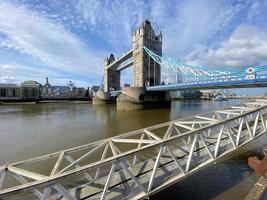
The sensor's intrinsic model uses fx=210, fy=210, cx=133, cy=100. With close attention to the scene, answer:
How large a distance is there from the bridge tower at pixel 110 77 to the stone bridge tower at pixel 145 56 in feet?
116

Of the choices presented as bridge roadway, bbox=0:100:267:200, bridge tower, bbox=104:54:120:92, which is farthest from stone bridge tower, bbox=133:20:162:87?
bridge roadway, bbox=0:100:267:200

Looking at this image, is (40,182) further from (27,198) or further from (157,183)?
(157,183)

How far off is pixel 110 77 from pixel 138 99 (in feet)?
166

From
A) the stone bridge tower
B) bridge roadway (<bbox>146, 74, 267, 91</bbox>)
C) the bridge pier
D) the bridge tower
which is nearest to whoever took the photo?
bridge roadway (<bbox>146, 74, 267, 91</bbox>)

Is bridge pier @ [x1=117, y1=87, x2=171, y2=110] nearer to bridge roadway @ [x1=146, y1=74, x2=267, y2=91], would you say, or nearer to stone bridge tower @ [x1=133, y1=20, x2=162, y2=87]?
bridge roadway @ [x1=146, y1=74, x2=267, y2=91]

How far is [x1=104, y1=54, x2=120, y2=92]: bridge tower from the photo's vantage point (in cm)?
9138

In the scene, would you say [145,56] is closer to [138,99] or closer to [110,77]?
[138,99]

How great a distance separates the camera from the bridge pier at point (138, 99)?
44125mm

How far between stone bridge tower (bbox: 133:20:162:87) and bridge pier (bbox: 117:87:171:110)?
5.69m

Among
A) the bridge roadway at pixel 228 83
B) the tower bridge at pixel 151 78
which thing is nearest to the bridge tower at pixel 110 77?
the tower bridge at pixel 151 78

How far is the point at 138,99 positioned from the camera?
4462 cm

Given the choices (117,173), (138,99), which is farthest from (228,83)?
(117,173)

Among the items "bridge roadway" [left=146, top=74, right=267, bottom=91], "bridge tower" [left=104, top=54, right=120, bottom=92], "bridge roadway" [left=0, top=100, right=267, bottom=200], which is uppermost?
"bridge tower" [left=104, top=54, right=120, bottom=92]

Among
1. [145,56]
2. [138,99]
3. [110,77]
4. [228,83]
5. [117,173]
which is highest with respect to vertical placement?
[145,56]
